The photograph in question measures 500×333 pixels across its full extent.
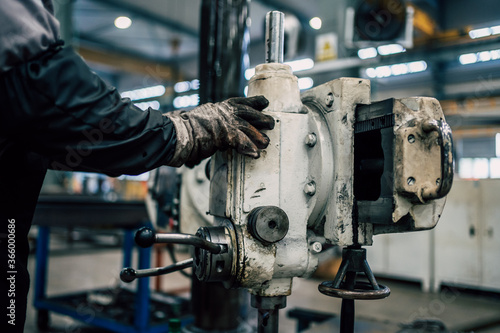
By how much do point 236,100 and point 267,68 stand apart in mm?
103

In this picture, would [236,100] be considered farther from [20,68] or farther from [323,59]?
[323,59]

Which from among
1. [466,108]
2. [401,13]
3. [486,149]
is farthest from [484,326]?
[486,149]

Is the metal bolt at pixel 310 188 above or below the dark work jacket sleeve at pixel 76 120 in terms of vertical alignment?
below

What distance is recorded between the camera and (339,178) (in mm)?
705

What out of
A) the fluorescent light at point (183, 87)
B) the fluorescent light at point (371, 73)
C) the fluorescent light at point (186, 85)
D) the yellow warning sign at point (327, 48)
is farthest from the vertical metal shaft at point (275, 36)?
the fluorescent light at point (186, 85)

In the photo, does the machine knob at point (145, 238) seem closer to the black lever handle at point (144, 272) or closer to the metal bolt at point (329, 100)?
the black lever handle at point (144, 272)

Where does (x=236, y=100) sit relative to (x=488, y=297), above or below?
above

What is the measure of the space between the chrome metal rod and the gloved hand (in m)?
0.14

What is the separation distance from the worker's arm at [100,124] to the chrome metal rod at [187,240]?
4.7 inches

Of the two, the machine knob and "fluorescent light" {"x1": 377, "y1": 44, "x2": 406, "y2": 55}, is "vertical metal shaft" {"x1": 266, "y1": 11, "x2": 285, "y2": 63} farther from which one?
"fluorescent light" {"x1": 377, "y1": 44, "x2": 406, "y2": 55}

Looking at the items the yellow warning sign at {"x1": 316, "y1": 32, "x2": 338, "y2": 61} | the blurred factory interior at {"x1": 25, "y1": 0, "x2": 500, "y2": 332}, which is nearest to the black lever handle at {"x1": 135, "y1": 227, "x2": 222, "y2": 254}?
the blurred factory interior at {"x1": 25, "y1": 0, "x2": 500, "y2": 332}

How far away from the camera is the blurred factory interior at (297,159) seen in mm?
1455

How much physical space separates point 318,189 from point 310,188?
0.01 meters

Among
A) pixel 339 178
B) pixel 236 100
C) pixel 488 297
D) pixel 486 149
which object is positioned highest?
pixel 486 149
